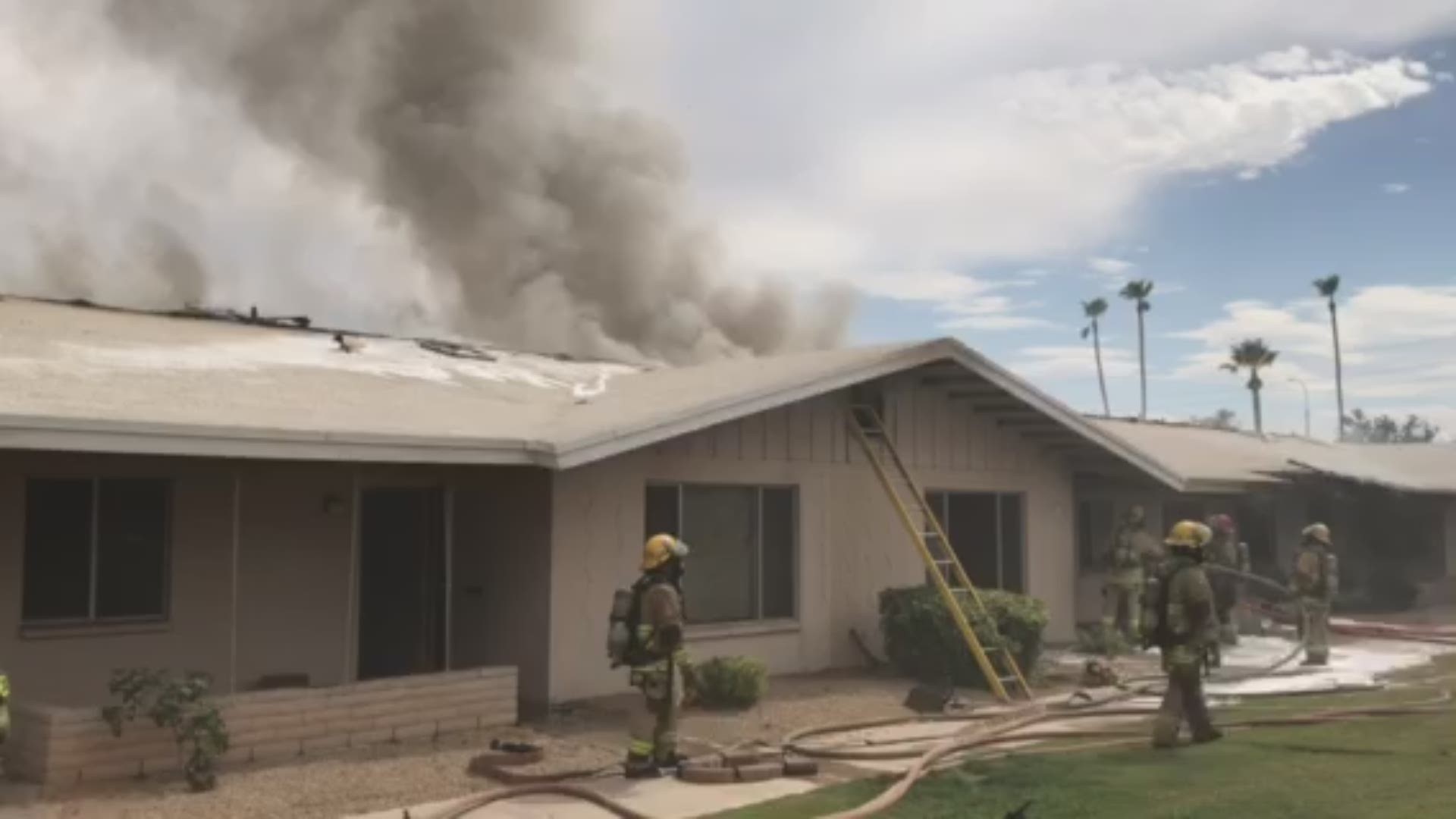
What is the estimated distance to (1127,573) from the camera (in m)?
16.2

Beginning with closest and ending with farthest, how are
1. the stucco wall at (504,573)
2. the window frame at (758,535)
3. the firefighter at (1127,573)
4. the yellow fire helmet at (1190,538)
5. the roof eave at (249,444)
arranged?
the roof eave at (249,444)
the yellow fire helmet at (1190,538)
the stucco wall at (504,573)
the window frame at (758,535)
the firefighter at (1127,573)

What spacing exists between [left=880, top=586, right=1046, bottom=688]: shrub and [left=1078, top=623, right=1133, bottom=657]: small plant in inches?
97.0

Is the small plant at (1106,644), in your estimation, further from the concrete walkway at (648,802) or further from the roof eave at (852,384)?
the concrete walkway at (648,802)

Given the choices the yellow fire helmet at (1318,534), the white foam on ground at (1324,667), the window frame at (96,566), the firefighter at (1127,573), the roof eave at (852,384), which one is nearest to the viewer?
the window frame at (96,566)

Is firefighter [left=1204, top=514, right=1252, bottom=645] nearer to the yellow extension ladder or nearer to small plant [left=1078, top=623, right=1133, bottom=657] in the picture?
small plant [left=1078, top=623, right=1133, bottom=657]

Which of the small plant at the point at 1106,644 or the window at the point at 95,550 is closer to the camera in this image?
the window at the point at 95,550

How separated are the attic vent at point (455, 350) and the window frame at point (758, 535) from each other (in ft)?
12.0

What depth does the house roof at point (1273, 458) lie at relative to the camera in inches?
862

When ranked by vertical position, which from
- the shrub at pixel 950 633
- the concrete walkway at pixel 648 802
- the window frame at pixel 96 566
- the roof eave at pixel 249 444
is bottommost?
the concrete walkway at pixel 648 802

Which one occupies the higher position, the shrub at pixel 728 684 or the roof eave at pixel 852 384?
the roof eave at pixel 852 384

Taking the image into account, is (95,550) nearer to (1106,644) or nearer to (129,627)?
(129,627)

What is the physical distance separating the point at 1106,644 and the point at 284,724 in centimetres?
993

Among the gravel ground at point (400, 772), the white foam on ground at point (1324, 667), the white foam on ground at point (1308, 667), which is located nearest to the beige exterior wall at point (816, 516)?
the gravel ground at point (400, 772)

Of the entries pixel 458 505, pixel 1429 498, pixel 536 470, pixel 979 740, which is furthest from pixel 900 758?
pixel 1429 498
